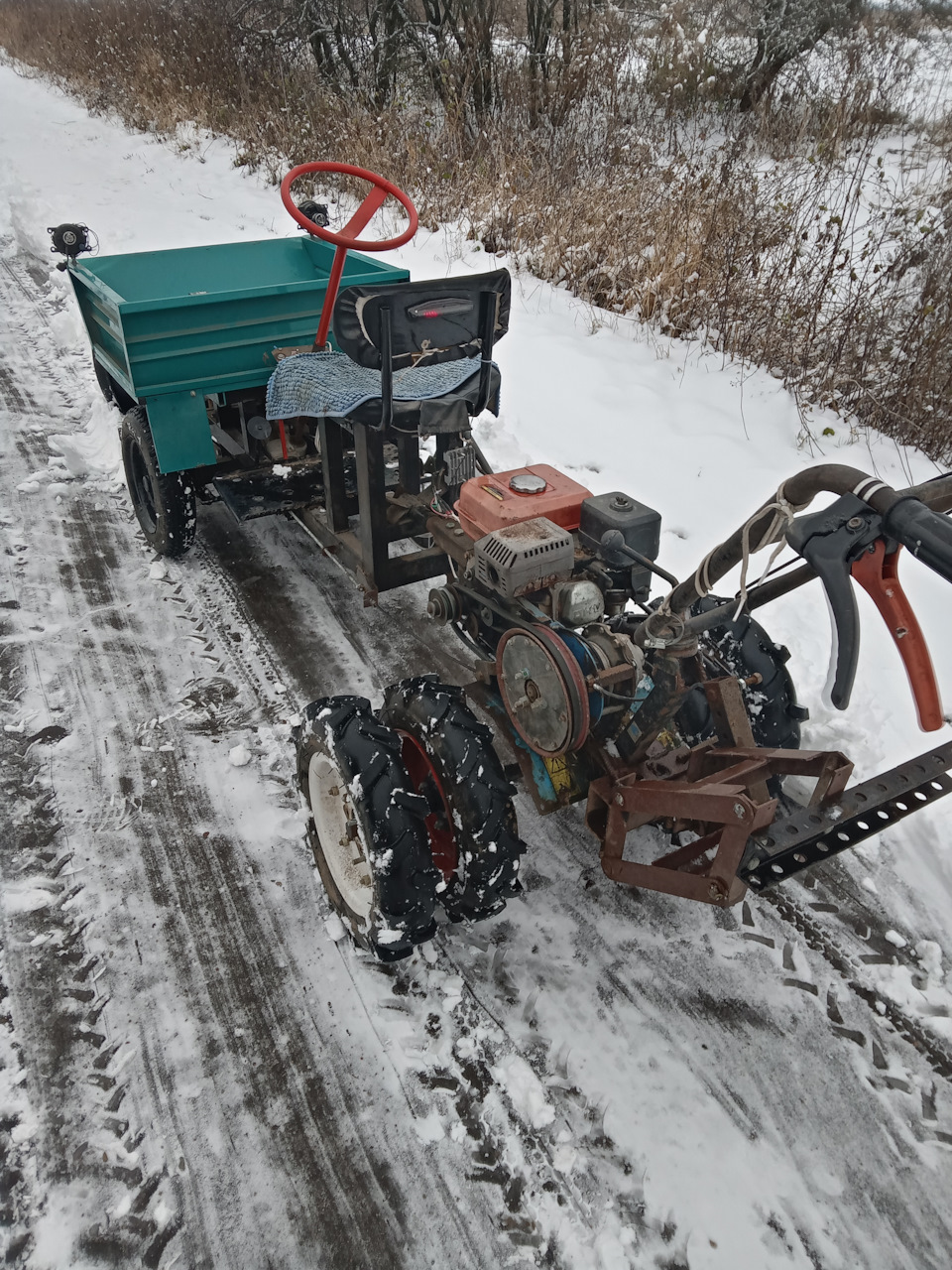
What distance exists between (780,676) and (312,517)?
208cm

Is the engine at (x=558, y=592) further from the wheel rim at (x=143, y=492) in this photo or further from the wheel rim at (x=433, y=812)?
the wheel rim at (x=143, y=492)

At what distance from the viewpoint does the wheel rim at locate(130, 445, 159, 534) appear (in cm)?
429

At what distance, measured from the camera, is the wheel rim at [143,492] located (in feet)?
14.1

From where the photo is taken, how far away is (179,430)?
12.4 ft

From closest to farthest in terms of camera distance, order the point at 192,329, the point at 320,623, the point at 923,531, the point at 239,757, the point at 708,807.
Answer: the point at 923,531 < the point at 708,807 < the point at 239,757 < the point at 192,329 < the point at 320,623

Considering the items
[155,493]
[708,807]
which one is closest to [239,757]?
[155,493]

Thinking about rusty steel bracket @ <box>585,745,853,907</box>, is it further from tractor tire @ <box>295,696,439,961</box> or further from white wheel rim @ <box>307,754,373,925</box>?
white wheel rim @ <box>307,754,373,925</box>

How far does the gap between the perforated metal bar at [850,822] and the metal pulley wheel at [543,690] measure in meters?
0.52

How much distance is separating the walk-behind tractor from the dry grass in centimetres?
311

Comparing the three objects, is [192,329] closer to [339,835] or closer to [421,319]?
[421,319]

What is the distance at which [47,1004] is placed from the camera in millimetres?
2326

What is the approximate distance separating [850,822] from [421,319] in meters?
1.97

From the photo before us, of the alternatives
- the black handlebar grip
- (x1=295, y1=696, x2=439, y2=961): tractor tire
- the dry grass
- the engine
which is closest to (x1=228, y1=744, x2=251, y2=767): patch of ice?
(x1=295, y1=696, x2=439, y2=961): tractor tire

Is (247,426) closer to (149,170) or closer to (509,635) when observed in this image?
(509,635)
